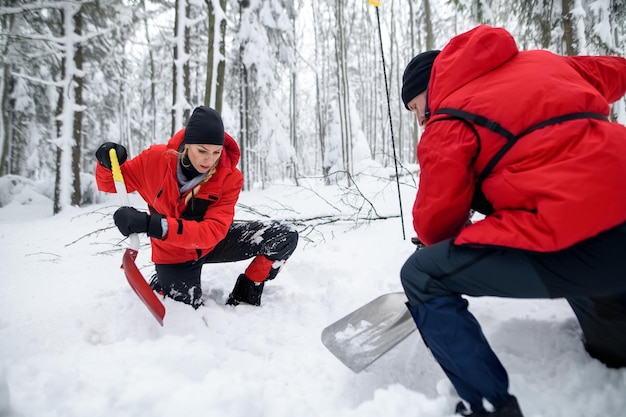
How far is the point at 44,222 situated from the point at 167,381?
941 cm

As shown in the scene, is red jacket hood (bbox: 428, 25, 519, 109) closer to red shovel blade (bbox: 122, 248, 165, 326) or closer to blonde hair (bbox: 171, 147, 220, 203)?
blonde hair (bbox: 171, 147, 220, 203)

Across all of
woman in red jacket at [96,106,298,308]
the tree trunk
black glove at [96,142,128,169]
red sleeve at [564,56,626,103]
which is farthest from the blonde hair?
the tree trunk

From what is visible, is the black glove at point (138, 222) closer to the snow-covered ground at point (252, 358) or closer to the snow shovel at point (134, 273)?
the snow shovel at point (134, 273)

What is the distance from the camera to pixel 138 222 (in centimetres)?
217

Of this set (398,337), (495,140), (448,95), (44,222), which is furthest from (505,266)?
(44,222)

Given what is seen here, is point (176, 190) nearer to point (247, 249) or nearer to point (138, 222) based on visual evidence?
point (138, 222)

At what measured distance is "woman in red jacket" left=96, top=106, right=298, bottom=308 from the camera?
2.42 m

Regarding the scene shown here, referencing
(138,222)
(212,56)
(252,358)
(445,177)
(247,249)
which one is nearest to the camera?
(445,177)

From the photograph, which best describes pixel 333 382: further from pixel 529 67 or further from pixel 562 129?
pixel 529 67

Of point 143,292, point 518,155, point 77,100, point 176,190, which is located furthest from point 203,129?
point 77,100

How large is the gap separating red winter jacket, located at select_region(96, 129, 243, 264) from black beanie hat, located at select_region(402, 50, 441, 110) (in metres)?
1.45

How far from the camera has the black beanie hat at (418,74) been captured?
1789 mm

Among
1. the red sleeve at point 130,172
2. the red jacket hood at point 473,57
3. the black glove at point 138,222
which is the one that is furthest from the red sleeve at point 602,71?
the red sleeve at point 130,172

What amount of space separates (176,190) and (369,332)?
170cm
